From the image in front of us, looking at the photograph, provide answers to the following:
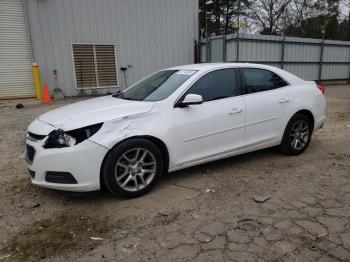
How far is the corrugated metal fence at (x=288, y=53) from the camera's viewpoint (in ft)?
50.0

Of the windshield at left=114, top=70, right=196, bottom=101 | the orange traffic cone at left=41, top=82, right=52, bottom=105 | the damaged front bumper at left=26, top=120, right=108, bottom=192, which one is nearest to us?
the damaged front bumper at left=26, top=120, right=108, bottom=192

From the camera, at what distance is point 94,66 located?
13805 mm

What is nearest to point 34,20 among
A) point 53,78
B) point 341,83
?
point 53,78

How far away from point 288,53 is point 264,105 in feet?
45.2

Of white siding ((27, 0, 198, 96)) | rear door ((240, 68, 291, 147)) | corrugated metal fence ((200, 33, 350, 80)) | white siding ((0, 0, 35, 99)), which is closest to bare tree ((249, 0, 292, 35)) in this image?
corrugated metal fence ((200, 33, 350, 80))

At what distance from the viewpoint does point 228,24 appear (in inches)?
1246

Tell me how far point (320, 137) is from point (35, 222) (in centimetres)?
549

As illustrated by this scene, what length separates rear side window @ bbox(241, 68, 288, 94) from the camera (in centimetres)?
481

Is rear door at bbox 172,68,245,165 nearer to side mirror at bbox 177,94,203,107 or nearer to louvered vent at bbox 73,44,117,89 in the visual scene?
side mirror at bbox 177,94,203,107

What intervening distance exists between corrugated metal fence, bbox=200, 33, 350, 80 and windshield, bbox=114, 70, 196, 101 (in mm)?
10773

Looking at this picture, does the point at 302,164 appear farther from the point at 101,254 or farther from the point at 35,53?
the point at 35,53

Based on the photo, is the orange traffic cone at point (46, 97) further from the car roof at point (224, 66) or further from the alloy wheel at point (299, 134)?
the alloy wheel at point (299, 134)

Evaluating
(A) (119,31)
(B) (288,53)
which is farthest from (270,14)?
(A) (119,31)

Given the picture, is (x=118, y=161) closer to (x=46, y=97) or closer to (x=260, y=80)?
(x=260, y=80)
